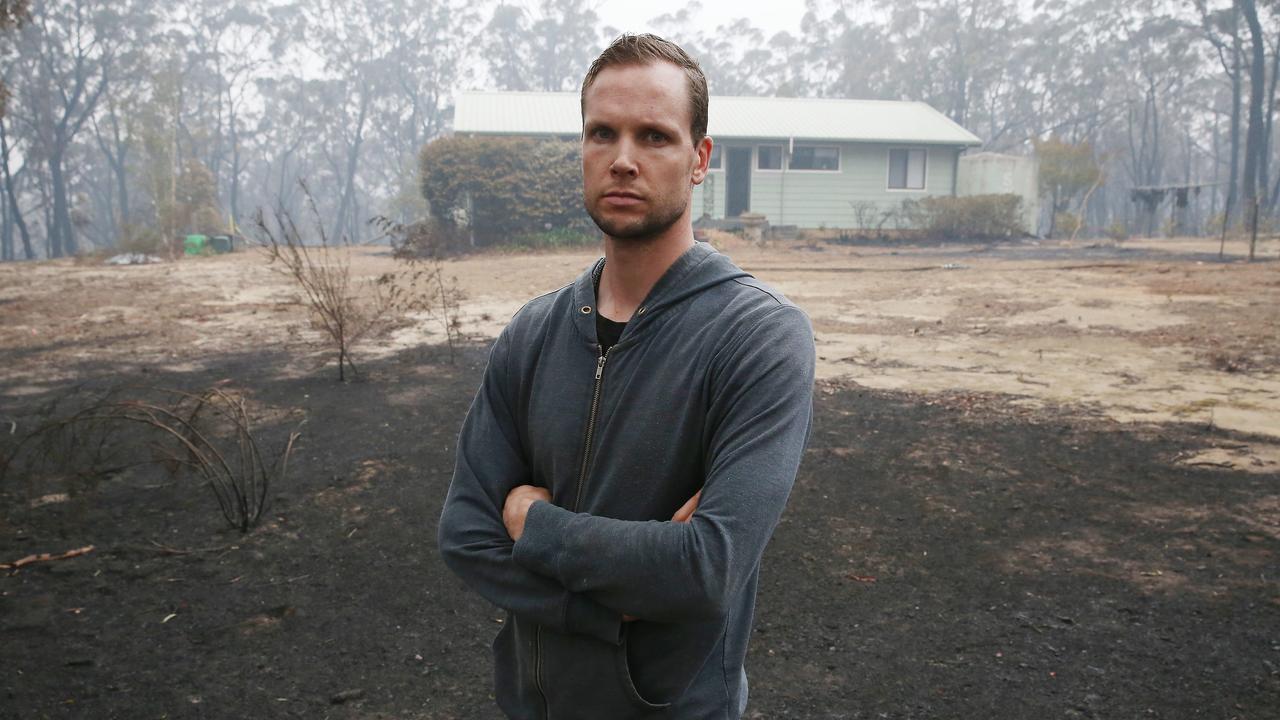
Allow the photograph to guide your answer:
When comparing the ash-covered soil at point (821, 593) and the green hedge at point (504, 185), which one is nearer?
the ash-covered soil at point (821, 593)

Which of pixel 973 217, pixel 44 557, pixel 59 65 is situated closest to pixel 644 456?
pixel 44 557

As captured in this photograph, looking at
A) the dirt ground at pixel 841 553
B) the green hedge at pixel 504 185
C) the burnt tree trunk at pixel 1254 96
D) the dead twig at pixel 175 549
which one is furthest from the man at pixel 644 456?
the burnt tree trunk at pixel 1254 96

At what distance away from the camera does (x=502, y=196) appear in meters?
24.1

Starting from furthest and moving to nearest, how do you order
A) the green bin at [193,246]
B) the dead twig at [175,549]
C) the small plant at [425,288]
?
the green bin at [193,246] < the small plant at [425,288] < the dead twig at [175,549]

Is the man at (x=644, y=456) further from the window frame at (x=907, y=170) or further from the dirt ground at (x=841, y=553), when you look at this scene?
the window frame at (x=907, y=170)

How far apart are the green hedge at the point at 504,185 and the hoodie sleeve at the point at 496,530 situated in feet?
A: 74.6

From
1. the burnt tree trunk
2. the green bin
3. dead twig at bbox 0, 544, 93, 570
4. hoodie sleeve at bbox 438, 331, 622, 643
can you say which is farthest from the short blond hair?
the burnt tree trunk

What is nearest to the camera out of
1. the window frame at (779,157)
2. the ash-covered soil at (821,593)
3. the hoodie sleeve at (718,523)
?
the hoodie sleeve at (718,523)

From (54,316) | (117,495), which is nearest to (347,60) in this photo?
(54,316)

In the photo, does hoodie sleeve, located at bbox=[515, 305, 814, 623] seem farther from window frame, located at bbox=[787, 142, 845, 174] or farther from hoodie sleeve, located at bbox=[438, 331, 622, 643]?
window frame, located at bbox=[787, 142, 845, 174]

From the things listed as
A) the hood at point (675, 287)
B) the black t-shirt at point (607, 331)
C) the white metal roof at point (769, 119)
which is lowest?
the black t-shirt at point (607, 331)

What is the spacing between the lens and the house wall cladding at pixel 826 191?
Result: 96.3 feet

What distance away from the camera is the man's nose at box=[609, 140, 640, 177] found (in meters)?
1.56

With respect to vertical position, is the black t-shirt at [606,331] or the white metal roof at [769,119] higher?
the white metal roof at [769,119]
